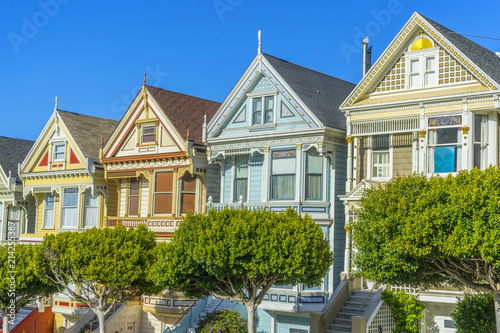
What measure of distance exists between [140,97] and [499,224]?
22.2 m

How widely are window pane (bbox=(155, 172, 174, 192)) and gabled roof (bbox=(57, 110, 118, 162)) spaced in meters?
→ 5.45

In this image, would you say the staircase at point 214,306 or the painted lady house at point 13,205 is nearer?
the staircase at point 214,306

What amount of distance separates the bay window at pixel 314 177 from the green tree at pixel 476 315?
28.4ft

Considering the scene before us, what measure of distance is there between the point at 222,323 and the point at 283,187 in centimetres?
654

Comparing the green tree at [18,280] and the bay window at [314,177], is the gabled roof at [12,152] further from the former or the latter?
the bay window at [314,177]

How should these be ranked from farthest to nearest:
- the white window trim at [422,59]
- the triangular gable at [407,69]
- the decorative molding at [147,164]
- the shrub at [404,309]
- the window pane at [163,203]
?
the window pane at [163,203] < the decorative molding at [147,164] < the white window trim at [422,59] < the shrub at [404,309] < the triangular gable at [407,69]

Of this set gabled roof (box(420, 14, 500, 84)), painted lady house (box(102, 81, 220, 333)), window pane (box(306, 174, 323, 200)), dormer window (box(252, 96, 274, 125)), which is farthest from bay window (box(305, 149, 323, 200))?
gabled roof (box(420, 14, 500, 84))

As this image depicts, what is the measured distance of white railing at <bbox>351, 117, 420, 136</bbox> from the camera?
87.7ft

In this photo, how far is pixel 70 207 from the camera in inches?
1578

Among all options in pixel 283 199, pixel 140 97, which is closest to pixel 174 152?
pixel 140 97

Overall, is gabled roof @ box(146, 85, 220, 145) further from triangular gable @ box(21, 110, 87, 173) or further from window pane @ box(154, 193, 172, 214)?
triangular gable @ box(21, 110, 87, 173)

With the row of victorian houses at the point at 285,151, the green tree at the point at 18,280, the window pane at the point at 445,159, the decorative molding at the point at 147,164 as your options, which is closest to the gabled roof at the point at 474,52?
the row of victorian houses at the point at 285,151

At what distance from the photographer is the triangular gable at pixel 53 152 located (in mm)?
39531

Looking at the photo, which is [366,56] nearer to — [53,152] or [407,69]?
[407,69]
